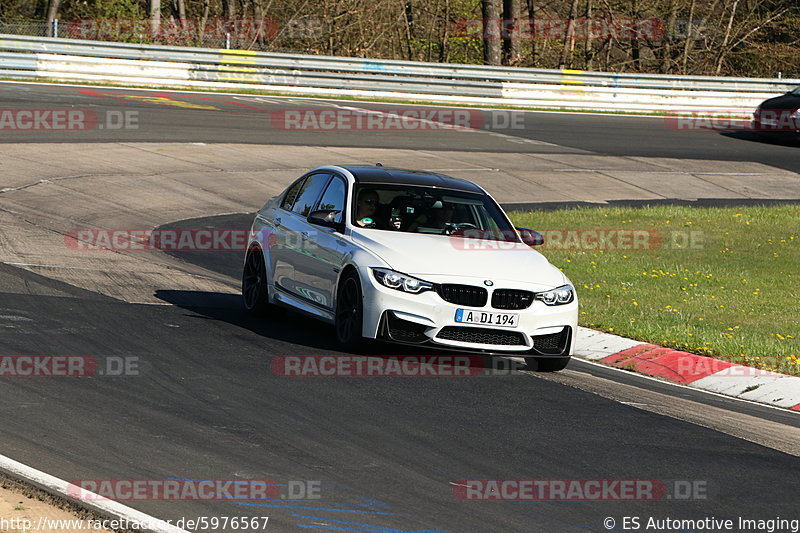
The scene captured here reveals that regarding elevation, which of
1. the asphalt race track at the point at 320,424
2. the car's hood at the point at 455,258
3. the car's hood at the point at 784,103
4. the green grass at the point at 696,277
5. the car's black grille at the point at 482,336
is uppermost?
the car's hood at the point at 784,103

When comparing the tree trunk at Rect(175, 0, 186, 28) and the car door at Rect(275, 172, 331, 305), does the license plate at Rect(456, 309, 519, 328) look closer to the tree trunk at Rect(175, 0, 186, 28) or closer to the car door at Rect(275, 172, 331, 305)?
the car door at Rect(275, 172, 331, 305)

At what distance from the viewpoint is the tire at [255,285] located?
39.0 feet

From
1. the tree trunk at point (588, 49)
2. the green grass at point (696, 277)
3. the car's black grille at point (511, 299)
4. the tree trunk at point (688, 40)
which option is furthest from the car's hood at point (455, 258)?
the tree trunk at point (688, 40)

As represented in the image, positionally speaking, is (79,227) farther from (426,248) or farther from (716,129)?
(716,129)

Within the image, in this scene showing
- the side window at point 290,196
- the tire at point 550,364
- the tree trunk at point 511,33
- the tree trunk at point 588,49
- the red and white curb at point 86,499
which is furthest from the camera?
the tree trunk at point 511,33

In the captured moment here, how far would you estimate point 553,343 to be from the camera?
397 inches

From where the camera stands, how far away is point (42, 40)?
104 feet

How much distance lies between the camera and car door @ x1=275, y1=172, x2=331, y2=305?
11148 millimetres

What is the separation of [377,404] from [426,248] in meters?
2.12

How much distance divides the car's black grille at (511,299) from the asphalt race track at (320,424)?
23.2 inches

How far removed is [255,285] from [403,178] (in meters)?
1.90

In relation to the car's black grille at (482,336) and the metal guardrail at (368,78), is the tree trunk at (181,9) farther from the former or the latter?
the car's black grille at (482,336)

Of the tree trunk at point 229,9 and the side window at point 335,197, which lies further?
the tree trunk at point 229,9

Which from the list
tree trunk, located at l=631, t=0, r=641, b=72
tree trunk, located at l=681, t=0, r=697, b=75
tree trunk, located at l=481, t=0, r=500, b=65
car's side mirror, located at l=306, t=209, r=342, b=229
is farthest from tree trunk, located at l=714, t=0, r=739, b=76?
car's side mirror, located at l=306, t=209, r=342, b=229
